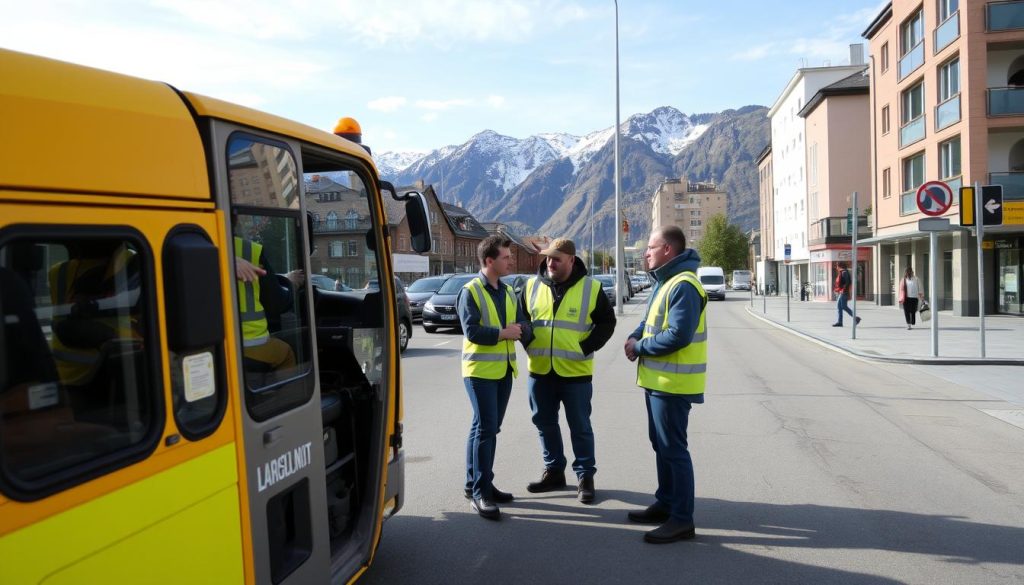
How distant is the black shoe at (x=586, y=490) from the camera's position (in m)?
5.27

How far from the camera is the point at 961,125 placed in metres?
25.6

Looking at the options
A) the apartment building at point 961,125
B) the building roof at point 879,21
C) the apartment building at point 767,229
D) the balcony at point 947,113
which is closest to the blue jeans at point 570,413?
the apartment building at point 961,125

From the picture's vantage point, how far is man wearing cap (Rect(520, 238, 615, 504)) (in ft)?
16.9

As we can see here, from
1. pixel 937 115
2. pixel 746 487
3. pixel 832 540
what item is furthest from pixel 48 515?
pixel 937 115

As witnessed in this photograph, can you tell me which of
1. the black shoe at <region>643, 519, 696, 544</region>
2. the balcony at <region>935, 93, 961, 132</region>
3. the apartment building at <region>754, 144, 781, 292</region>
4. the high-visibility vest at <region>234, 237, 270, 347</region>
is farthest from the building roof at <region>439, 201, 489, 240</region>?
the high-visibility vest at <region>234, 237, 270, 347</region>

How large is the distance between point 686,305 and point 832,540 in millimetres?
1717

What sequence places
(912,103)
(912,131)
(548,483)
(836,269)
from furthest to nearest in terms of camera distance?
(836,269) < (912,103) < (912,131) < (548,483)

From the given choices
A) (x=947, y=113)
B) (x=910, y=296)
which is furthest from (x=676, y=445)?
(x=947, y=113)

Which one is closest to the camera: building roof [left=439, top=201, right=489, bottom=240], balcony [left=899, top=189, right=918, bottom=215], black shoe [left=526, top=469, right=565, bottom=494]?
black shoe [left=526, top=469, right=565, bottom=494]

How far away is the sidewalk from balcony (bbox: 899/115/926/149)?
7874mm

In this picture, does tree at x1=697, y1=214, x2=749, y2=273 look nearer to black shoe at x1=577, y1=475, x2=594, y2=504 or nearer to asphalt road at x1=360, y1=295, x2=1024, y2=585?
asphalt road at x1=360, y1=295, x2=1024, y2=585

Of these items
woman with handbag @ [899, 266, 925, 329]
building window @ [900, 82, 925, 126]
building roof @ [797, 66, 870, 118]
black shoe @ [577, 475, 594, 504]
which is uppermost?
building roof @ [797, 66, 870, 118]

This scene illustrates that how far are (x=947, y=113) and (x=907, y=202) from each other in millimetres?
4901

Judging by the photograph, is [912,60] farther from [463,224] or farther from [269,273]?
[463,224]
